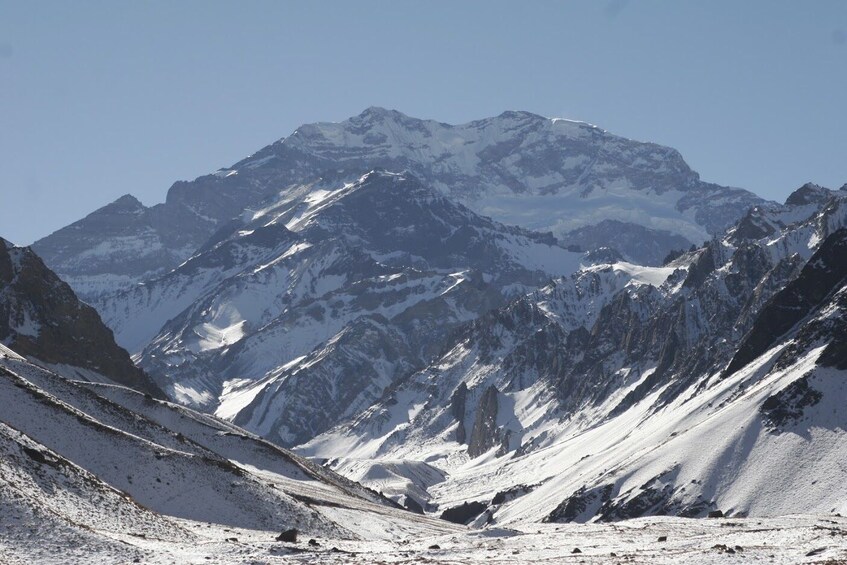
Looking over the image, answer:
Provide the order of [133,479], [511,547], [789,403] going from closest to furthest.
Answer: [511,547], [133,479], [789,403]

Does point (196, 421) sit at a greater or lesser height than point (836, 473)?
greater

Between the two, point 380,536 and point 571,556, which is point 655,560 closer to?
point 571,556

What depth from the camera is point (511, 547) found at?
74938 millimetres

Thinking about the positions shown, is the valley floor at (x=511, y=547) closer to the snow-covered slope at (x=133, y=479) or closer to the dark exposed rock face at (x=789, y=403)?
the snow-covered slope at (x=133, y=479)

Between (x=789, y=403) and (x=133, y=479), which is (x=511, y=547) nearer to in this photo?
(x=133, y=479)

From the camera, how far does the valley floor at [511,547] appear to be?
6119cm

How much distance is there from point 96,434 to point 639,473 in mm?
102745

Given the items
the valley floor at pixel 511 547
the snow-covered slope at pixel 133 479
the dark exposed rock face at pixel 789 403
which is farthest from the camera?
the dark exposed rock face at pixel 789 403

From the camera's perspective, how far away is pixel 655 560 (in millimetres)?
61125

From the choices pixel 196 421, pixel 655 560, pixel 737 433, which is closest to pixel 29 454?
pixel 655 560

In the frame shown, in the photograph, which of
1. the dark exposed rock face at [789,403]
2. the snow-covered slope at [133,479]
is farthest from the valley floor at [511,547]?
the dark exposed rock face at [789,403]

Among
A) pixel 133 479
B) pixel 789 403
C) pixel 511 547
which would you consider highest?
pixel 133 479

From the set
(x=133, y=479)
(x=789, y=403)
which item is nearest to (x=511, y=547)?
(x=133, y=479)

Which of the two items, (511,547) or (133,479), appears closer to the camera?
(511,547)
